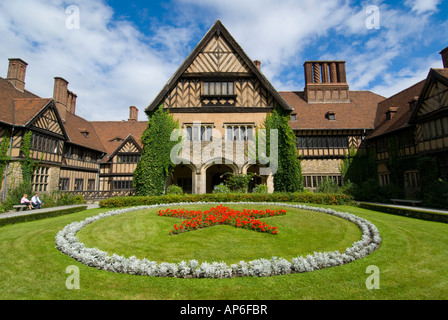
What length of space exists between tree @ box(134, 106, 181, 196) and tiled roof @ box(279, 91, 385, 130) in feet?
43.4

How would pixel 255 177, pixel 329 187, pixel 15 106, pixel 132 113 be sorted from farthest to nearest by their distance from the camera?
pixel 132 113, pixel 255 177, pixel 329 187, pixel 15 106

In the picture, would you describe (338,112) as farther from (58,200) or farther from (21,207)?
(21,207)

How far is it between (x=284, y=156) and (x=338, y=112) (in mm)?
11762

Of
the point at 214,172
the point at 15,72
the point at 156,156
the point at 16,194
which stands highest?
the point at 15,72

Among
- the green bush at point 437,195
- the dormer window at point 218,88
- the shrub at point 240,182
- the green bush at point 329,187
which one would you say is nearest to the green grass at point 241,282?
the shrub at point 240,182

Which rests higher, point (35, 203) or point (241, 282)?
point (35, 203)

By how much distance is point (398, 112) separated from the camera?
2164cm

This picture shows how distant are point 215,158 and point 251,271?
14.7 meters

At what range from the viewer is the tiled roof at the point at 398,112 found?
2008 centimetres

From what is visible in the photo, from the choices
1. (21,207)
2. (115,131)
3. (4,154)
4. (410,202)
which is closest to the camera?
(21,207)

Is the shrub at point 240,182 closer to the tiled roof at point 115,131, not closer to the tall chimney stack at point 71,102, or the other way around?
the tiled roof at point 115,131

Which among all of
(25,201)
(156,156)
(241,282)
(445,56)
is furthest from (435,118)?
(25,201)

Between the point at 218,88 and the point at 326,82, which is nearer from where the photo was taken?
the point at 218,88
